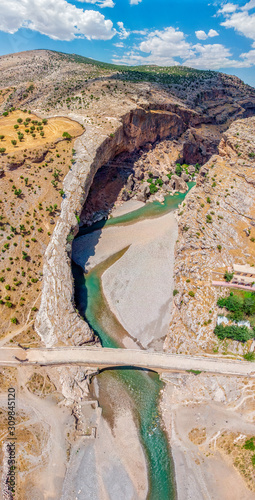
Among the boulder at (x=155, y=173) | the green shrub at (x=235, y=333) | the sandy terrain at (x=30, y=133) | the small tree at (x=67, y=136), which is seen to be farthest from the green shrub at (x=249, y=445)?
the boulder at (x=155, y=173)

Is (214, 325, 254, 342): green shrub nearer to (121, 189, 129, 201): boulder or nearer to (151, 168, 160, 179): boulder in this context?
(121, 189, 129, 201): boulder

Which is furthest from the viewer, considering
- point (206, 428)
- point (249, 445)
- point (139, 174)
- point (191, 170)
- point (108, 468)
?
point (191, 170)

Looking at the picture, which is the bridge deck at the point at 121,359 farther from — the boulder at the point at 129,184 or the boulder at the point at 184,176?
the boulder at the point at 184,176

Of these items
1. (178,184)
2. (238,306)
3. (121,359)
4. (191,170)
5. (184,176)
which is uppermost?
(191,170)

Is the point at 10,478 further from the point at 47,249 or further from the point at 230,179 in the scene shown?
the point at 230,179

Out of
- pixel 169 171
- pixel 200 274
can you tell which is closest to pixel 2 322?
pixel 200 274

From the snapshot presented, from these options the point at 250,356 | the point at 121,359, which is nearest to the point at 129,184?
the point at 121,359

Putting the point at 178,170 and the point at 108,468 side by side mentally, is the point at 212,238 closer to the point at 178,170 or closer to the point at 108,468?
the point at 108,468
